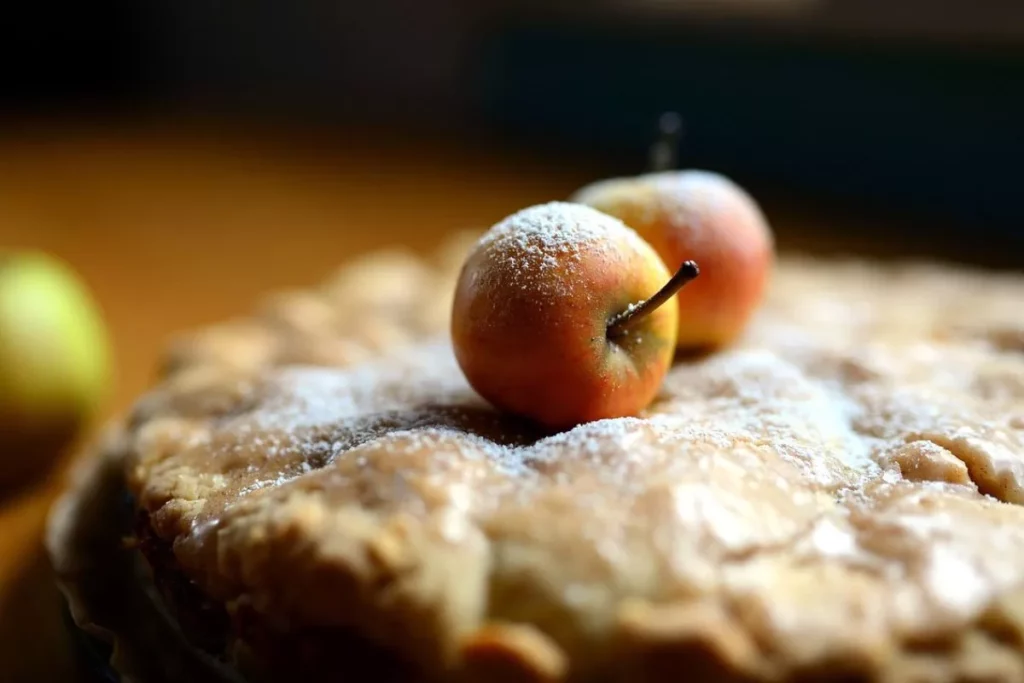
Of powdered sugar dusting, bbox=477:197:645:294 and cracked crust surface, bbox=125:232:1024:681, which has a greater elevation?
powdered sugar dusting, bbox=477:197:645:294

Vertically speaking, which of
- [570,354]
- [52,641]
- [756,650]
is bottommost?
[52,641]

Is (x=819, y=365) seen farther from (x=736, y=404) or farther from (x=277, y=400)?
(x=277, y=400)

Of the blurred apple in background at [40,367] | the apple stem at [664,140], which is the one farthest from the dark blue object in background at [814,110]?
the blurred apple in background at [40,367]

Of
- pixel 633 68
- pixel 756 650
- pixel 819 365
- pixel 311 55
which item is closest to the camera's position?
pixel 756 650

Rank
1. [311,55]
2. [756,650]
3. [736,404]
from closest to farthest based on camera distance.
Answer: [756,650] → [736,404] → [311,55]

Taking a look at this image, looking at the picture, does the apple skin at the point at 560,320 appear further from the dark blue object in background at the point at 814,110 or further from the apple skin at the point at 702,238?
the dark blue object in background at the point at 814,110

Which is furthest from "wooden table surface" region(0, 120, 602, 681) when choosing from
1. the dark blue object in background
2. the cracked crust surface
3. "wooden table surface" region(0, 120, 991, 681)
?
the cracked crust surface

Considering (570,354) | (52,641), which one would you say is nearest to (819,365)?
(570,354)

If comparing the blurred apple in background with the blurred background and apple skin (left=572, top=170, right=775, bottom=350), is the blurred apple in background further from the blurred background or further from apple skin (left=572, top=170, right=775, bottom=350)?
apple skin (left=572, top=170, right=775, bottom=350)
